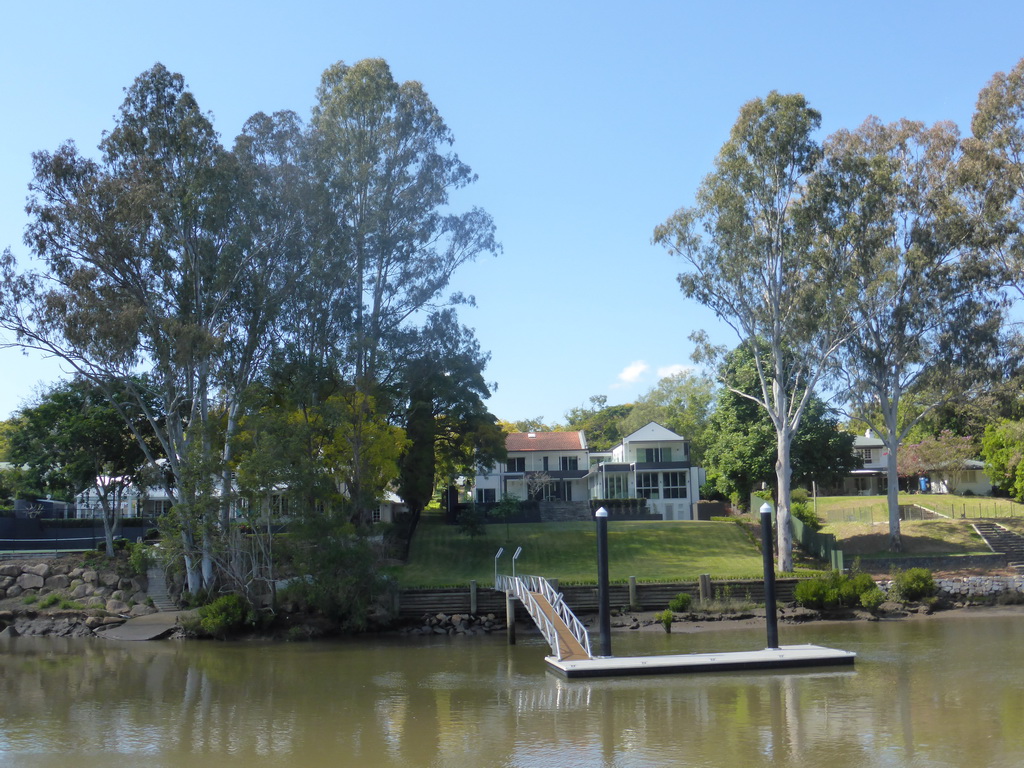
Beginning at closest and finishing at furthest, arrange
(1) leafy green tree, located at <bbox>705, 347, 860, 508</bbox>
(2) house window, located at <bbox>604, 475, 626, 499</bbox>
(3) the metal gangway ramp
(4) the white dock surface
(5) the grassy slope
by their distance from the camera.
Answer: (4) the white dock surface < (3) the metal gangway ramp < (5) the grassy slope < (1) leafy green tree, located at <bbox>705, 347, 860, 508</bbox> < (2) house window, located at <bbox>604, 475, 626, 499</bbox>

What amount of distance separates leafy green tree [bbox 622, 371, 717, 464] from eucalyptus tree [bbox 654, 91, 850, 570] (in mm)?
44791

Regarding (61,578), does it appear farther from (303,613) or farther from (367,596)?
(367,596)

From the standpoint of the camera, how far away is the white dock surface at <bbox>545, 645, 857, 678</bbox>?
22.3 meters

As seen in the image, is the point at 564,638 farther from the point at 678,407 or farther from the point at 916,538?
the point at 678,407

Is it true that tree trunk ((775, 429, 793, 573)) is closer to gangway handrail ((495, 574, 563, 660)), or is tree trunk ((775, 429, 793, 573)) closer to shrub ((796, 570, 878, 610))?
shrub ((796, 570, 878, 610))

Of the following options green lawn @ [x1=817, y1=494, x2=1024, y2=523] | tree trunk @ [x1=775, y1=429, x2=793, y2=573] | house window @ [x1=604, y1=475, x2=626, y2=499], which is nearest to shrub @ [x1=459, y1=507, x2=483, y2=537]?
tree trunk @ [x1=775, y1=429, x2=793, y2=573]

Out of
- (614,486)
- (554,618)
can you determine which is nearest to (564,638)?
(554,618)

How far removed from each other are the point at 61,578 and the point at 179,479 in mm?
9424

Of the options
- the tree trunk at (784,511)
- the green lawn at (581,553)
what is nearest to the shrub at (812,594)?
the green lawn at (581,553)

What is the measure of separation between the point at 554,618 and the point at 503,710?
25.0 feet

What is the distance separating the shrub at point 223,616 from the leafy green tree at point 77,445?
10432 millimetres

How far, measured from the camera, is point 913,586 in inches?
1399

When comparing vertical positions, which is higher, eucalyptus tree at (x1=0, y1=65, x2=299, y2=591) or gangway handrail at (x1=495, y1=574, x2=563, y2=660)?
eucalyptus tree at (x1=0, y1=65, x2=299, y2=591)

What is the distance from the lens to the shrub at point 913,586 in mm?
35562
